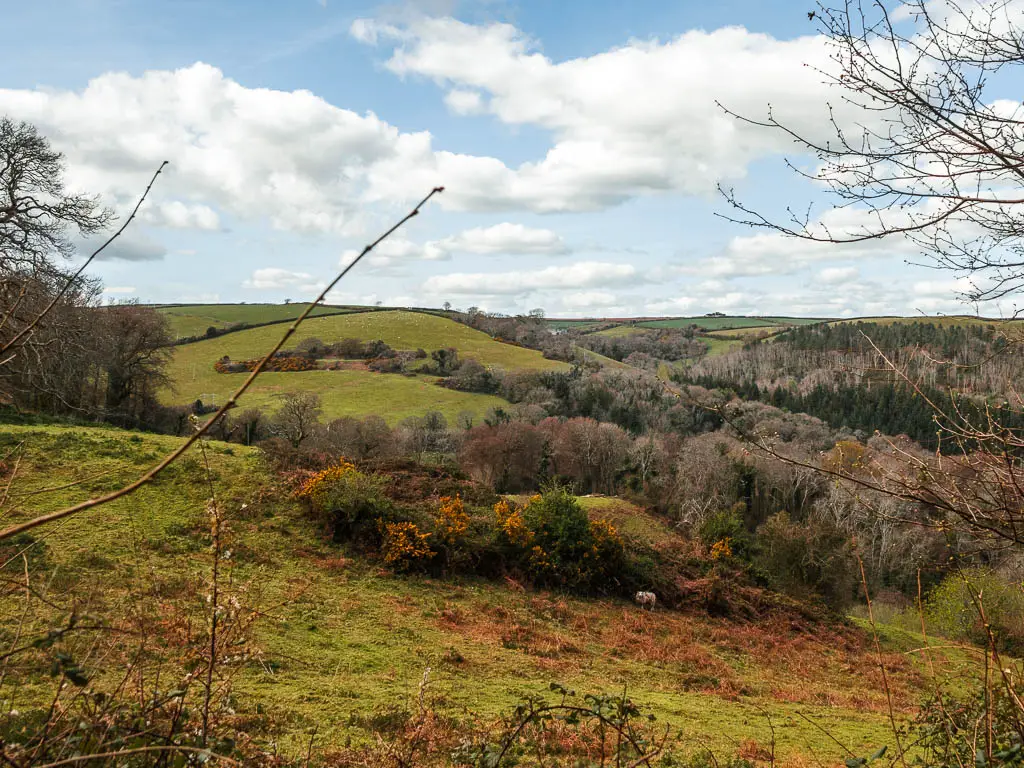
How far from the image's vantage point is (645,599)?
15109 mm

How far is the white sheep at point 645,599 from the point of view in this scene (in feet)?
49.4

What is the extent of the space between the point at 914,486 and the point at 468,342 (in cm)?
8788

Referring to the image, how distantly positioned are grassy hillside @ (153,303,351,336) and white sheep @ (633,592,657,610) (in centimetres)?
6977

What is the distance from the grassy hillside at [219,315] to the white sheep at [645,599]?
2747 inches

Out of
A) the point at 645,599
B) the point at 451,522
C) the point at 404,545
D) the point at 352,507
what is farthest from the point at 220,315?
the point at 645,599

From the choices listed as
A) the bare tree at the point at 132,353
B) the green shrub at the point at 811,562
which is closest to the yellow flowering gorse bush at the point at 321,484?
the green shrub at the point at 811,562

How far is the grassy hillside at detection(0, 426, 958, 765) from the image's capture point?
6.99m

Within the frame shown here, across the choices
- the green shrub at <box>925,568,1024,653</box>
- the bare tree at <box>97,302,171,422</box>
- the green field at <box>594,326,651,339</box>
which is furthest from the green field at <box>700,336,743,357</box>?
the bare tree at <box>97,302,171,422</box>

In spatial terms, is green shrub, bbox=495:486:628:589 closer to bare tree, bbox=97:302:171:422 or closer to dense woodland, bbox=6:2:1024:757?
dense woodland, bbox=6:2:1024:757

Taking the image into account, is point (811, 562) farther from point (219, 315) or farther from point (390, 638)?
point (219, 315)

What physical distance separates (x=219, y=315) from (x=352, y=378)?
41.8 meters

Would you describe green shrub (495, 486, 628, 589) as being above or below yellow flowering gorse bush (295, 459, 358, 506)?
below

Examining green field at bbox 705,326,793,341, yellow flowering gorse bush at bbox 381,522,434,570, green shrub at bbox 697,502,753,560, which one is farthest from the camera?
green field at bbox 705,326,793,341

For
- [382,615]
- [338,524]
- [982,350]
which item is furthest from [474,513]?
[982,350]
